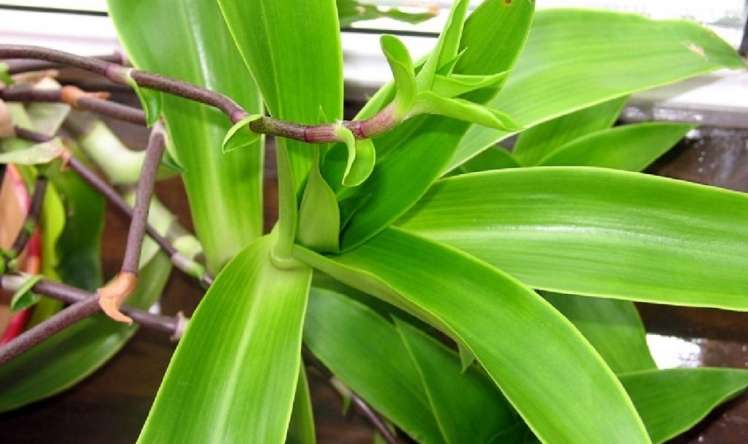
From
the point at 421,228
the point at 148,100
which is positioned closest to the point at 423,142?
the point at 421,228

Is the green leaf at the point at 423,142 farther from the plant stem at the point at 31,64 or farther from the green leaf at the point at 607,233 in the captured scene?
the plant stem at the point at 31,64

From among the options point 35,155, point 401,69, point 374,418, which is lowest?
point 374,418

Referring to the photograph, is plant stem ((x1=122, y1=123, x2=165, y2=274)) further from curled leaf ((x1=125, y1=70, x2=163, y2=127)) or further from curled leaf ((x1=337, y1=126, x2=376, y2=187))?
curled leaf ((x1=337, y1=126, x2=376, y2=187))

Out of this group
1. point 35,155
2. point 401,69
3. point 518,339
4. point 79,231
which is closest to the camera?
point 401,69

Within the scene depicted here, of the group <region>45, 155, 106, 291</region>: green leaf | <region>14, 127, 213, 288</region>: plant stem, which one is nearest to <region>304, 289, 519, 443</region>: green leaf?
<region>14, 127, 213, 288</region>: plant stem

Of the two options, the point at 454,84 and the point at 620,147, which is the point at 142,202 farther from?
the point at 620,147

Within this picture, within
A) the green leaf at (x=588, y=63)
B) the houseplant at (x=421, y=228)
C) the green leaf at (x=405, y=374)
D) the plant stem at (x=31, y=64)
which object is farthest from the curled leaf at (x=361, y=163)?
the plant stem at (x=31, y=64)
